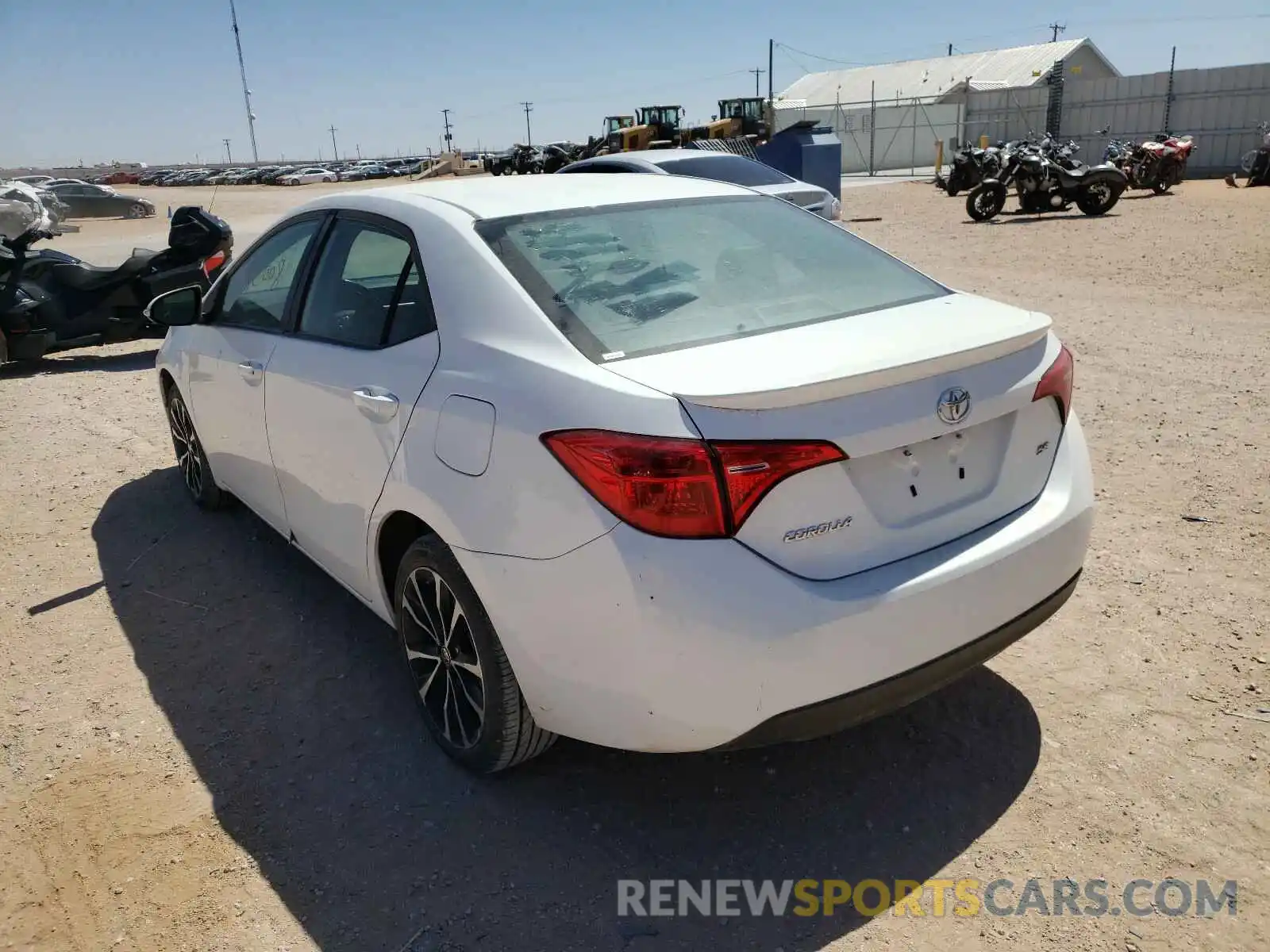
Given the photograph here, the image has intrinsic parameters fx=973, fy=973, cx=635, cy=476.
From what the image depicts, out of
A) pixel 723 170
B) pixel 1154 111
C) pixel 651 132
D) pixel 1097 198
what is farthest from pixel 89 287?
pixel 1154 111

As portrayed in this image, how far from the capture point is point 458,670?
288 cm

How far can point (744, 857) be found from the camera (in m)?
2.57

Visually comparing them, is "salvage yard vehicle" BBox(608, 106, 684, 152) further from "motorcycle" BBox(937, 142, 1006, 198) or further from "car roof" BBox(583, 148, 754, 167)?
"car roof" BBox(583, 148, 754, 167)

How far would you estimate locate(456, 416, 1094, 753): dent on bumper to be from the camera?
214cm

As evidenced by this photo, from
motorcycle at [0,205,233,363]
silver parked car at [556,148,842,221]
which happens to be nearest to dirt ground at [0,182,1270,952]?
motorcycle at [0,205,233,363]

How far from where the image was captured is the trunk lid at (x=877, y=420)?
7.10ft

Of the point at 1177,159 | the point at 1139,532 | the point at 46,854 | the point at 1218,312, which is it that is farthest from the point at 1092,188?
the point at 46,854

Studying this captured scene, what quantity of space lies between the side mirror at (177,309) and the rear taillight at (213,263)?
5.35 meters

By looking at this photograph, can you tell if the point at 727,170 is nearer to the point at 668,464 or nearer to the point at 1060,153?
the point at 668,464

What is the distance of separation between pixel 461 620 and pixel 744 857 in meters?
1.01

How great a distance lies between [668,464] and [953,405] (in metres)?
0.76

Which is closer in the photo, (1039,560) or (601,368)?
(601,368)

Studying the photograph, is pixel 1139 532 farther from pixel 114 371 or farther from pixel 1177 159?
pixel 1177 159

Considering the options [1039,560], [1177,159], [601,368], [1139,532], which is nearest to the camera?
[601,368]
